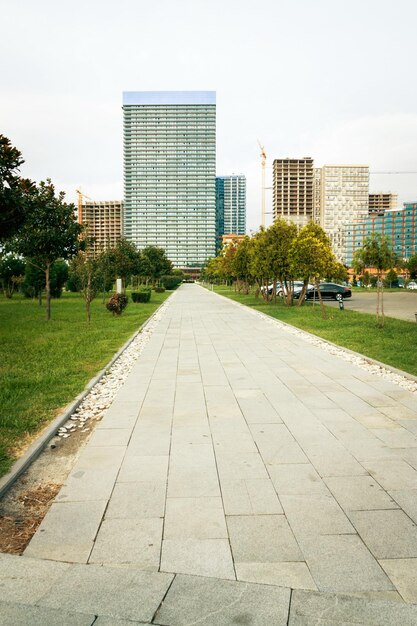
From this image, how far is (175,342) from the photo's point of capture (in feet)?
43.3

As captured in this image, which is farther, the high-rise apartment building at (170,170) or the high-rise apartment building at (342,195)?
the high-rise apartment building at (342,195)

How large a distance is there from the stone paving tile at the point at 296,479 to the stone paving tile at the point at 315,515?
10 cm

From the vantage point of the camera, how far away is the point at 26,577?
2736 mm

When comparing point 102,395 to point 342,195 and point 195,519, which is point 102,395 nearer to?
point 195,519

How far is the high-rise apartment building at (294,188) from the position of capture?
18375 cm

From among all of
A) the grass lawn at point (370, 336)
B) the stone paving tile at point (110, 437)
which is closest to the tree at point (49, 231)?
the grass lawn at point (370, 336)

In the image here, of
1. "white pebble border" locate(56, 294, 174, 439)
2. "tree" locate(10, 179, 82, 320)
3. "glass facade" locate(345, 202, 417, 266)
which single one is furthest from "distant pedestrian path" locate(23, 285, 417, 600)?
"glass facade" locate(345, 202, 417, 266)

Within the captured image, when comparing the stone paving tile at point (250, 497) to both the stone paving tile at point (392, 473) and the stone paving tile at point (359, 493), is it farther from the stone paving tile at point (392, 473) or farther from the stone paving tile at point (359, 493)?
the stone paving tile at point (392, 473)

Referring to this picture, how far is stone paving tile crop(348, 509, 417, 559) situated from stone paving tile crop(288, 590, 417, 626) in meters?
0.48

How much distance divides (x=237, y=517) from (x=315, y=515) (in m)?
0.59

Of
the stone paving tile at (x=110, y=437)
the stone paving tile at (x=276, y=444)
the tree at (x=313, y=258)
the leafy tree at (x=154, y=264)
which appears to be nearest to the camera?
the stone paving tile at (x=276, y=444)

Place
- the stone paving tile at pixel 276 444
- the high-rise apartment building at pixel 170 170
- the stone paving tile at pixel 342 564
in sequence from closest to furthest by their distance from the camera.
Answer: the stone paving tile at pixel 342 564, the stone paving tile at pixel 276 444, the high-rise apartment building at pixel 170 170

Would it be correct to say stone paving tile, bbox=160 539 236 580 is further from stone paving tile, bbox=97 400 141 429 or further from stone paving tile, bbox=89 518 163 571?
stone paving tile, bbox=97 400 141 429

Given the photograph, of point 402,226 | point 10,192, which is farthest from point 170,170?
point 10,192
